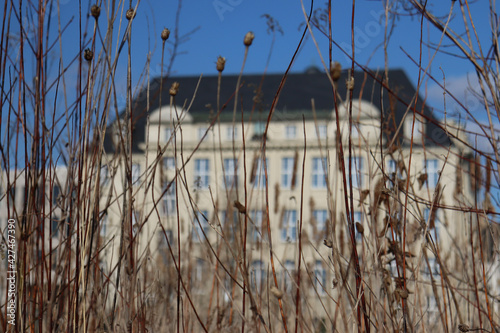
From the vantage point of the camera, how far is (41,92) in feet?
2.85

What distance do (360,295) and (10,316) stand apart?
2.10 ft

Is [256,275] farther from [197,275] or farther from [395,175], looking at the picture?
[197,275]

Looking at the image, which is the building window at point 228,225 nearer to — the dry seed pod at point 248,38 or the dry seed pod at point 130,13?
the dry seed pod at point 248,38

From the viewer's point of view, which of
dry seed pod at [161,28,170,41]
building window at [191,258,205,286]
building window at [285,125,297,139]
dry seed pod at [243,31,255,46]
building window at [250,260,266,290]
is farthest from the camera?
building window at [285,125,297,139]

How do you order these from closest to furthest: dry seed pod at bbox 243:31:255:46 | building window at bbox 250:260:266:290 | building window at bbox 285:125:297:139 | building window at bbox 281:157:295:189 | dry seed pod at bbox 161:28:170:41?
dry seed pod at bbox 243:31:255:46 → dry seed pod at bbox 161:28:170:41 → building window at bbox 250:260:266:290 → building window at bbox 285:125:297:139 → building window at bbox 281:157:295:189

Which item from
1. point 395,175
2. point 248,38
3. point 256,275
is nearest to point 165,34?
point 248,38

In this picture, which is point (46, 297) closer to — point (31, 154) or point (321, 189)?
point (31, 154)

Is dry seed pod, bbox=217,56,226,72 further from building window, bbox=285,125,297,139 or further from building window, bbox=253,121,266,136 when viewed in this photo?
building window, bbox=285,125,297,139

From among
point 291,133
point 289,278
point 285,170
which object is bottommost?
point 285,170

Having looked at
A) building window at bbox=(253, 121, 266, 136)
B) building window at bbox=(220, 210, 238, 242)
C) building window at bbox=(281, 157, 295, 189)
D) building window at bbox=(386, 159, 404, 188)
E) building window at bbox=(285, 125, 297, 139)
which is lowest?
building window at bbox=(281, 157, 295, 189)

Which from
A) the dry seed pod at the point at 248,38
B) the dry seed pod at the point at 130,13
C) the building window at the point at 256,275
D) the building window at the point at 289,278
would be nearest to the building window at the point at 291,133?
the building window at the point at 289,278

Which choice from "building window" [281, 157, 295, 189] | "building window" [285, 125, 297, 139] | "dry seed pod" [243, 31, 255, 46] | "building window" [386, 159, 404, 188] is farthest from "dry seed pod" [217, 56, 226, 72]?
"building window" [281, 157, 295, 189]

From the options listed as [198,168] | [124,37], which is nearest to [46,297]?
[124,37]

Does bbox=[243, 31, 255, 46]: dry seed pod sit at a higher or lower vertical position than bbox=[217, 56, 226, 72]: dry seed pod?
higher
